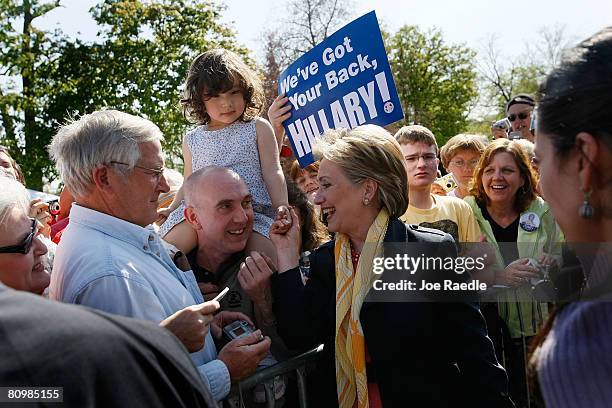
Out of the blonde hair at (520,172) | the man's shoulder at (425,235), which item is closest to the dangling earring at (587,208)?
the man's shoulder at (425,235)

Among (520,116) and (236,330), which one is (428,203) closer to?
(236,330)

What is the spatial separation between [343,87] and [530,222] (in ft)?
5.21

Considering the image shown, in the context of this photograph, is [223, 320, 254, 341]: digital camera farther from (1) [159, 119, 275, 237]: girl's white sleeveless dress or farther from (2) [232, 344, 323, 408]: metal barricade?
(1) [159, 119, 275, 237]: girl's white sleeveless dress

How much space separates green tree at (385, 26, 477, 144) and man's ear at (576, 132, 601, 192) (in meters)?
31.5

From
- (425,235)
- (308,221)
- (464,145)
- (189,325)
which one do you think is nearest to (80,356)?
(189,325)

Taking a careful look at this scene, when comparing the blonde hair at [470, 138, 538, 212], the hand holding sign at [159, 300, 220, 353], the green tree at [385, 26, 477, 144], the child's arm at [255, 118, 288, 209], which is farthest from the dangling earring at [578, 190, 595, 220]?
the green tree at [385, 26, 477, 144]

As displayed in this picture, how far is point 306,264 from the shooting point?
3914 millimetres

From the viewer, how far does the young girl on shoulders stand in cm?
354

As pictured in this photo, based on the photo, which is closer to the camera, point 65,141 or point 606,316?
point 606,316

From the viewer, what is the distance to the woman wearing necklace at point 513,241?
3842 mm

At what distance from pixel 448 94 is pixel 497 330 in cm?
3111

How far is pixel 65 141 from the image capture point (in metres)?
2.45

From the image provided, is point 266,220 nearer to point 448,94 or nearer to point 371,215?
point 371,215

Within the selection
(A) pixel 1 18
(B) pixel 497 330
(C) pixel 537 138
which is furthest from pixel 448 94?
(C) pixel 537 138
